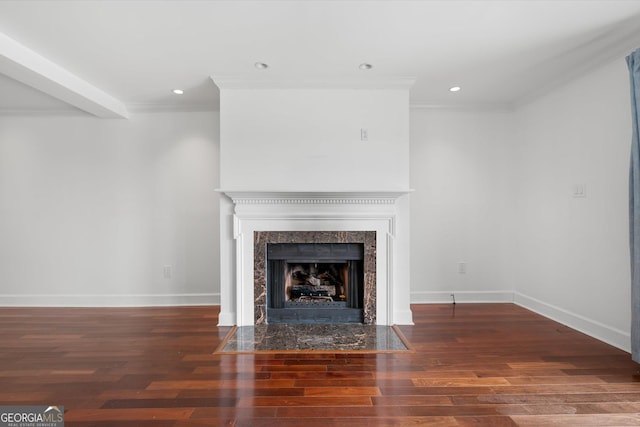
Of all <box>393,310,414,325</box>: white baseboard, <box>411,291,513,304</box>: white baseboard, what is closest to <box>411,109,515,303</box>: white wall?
<box>411,291,513,304</box>: white baseboard

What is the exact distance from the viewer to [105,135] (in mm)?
3602

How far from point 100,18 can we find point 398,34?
200 centimetres

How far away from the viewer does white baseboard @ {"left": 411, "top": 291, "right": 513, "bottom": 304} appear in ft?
11.9

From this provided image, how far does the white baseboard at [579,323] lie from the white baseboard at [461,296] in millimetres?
149

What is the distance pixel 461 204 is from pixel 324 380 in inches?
104

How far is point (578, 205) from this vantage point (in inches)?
110

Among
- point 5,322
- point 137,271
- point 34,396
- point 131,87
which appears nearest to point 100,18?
point 131,87

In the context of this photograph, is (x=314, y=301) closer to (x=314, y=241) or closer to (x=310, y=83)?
(x=314, y=241)

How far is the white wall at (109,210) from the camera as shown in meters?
3.58

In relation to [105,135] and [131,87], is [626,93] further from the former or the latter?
[105,135]

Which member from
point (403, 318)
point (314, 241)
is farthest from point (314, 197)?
point (403, 318)

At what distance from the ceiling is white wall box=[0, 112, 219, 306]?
1.69ft

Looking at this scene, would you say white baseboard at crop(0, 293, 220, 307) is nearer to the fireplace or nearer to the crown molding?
the fireplace
